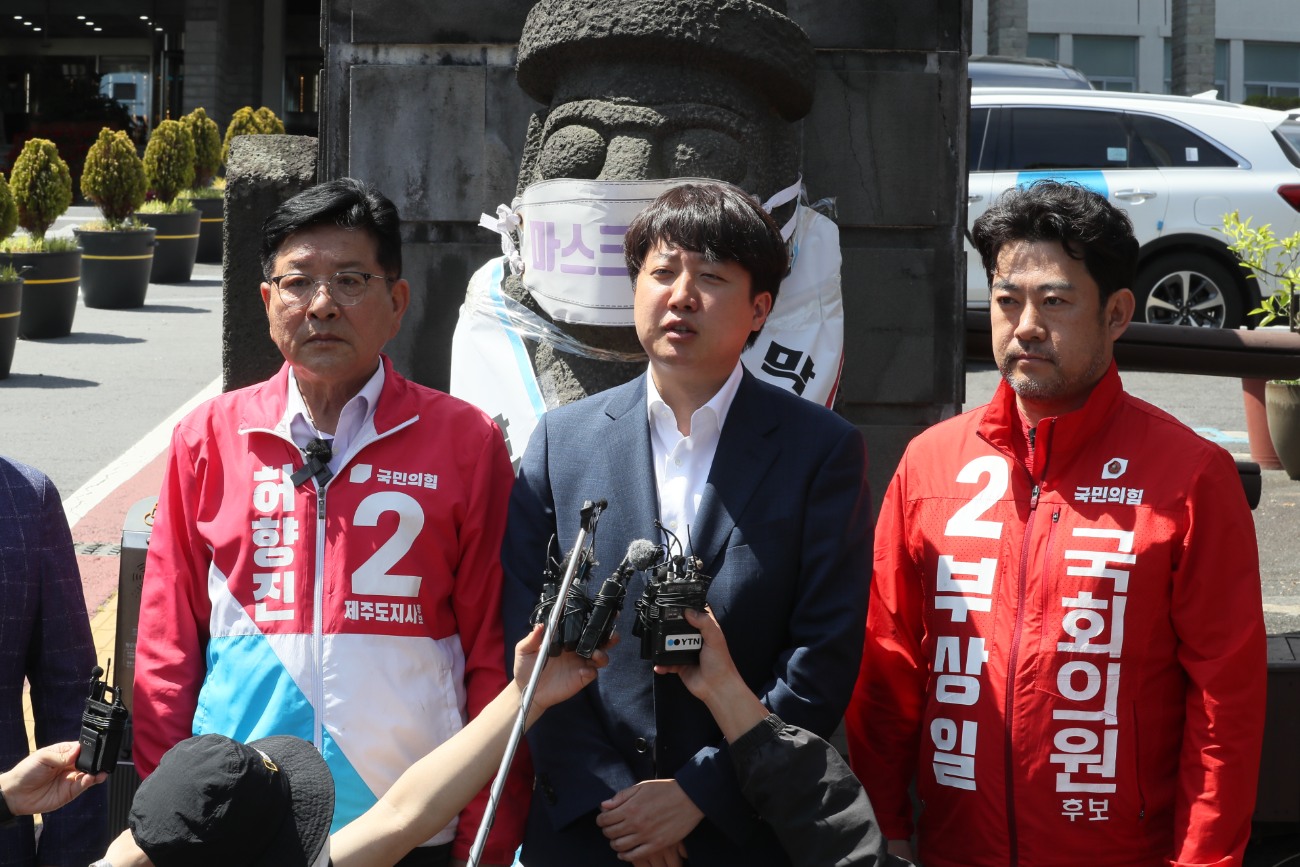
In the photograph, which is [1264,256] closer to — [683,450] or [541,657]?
[683,450]

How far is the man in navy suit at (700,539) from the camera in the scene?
260 centimetres

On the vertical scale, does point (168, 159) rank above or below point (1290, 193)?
above

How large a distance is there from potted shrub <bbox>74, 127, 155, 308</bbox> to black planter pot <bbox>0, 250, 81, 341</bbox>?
1659 millimetres

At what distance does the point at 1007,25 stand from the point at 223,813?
3075 centimetres

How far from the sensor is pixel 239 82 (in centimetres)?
3056

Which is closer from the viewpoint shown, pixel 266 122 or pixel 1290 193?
pixel 1290 193

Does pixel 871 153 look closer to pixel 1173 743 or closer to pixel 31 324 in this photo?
pixel 1173 743

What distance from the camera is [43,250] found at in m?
13.0

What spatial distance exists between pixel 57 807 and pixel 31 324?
11.7 metres

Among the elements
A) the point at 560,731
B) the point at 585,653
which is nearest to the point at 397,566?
the point at 560,731

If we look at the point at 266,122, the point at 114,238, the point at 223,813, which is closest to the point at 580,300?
the point at 223,813

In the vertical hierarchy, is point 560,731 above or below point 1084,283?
below

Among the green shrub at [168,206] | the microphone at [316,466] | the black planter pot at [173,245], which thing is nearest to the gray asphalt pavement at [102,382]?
the black planter pot at [173,245]

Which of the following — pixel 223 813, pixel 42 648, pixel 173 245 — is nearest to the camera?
pixel 223 813
